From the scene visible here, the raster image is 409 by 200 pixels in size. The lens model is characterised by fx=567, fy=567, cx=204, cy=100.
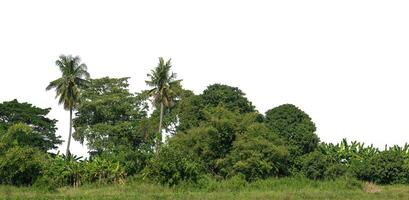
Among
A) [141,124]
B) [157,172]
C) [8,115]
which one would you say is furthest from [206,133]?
[8,115]

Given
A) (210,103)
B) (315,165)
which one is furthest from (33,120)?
(315,165)

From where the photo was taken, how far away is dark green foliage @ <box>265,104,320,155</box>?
50.2 metres

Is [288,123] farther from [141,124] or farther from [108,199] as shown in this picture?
[108,199]

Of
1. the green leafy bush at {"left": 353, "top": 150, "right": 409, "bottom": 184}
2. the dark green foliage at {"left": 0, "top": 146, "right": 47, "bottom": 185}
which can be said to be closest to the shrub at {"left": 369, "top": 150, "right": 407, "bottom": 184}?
the green leafy bush at {"left": 353, "top": 150, "right": 409, "bottom": 184}

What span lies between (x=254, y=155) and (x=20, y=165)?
18.2 metres

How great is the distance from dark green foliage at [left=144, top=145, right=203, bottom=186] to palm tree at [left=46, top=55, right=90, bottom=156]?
1214cm

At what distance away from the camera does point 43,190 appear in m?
41.1

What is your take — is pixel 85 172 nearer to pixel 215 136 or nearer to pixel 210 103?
pixel 215 136

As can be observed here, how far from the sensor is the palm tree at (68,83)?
175ft

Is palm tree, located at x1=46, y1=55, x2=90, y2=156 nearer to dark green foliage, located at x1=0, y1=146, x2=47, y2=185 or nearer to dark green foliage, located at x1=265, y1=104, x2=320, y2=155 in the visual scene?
dark green foliage, located at x1=0, y1=146, x2=47, y2=185

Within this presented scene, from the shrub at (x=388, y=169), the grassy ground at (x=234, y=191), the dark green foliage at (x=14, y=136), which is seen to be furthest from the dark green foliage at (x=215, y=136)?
the dark green foliage at (x=14, y=136)

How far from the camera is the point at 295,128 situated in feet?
166

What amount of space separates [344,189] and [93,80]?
93.4 ft

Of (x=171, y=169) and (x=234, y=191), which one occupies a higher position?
(x=171, y=169)
